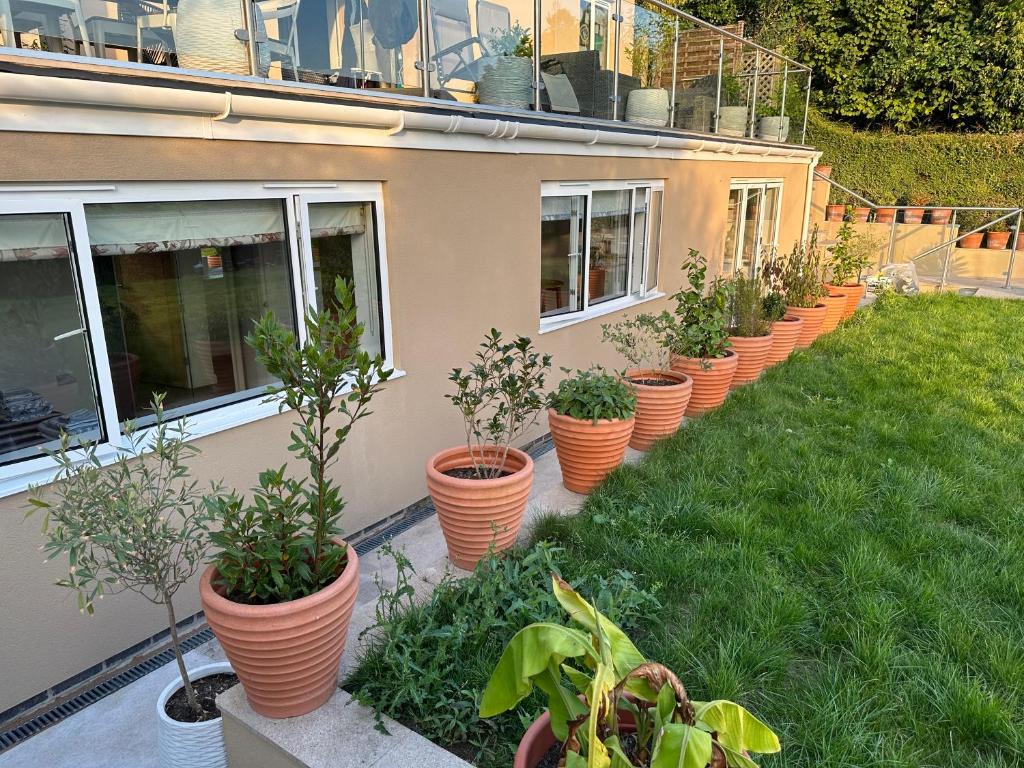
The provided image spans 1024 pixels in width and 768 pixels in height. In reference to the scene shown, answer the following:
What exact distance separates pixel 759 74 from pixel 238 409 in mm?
9038

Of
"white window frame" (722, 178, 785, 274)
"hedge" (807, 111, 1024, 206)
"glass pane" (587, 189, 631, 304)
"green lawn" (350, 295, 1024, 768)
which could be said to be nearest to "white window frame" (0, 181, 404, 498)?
"green lawn" (350, 295, 1024, 768)

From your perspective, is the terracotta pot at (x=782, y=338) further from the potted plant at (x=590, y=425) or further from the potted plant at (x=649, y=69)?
the potted plant at (x=590, y=425)

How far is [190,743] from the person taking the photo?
2.48m

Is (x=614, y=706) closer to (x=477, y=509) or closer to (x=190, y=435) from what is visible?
(x=477, y=509)

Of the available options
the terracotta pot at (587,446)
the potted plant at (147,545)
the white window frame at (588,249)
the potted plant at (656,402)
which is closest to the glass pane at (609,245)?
the white window frame at (588,249)

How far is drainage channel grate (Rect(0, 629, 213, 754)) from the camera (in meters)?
2.89

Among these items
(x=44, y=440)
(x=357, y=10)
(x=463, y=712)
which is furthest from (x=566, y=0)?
(x=463, y=712)

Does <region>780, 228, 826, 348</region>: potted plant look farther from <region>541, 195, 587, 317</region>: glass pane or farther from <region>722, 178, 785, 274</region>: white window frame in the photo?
<region>541, 195, 587, 317</region>: glass pane

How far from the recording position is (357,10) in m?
4.10

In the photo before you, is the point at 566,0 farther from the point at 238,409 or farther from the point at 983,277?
the point at 983,277

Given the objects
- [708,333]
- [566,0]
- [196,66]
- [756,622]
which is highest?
[566,0]

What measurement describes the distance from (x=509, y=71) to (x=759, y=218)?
6.63 meters

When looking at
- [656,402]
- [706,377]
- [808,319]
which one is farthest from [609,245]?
[808,319]

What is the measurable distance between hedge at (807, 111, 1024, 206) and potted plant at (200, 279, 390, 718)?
19.2 metres
